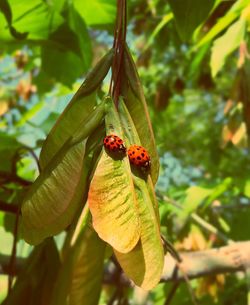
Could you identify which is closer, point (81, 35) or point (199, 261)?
point (199, 261)

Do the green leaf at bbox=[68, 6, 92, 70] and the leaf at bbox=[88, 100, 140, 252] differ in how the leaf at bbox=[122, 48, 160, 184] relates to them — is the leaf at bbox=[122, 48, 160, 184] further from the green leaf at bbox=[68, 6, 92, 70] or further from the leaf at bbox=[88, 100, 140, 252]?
the green leaf at bbox=[68, 6, 92, 70]

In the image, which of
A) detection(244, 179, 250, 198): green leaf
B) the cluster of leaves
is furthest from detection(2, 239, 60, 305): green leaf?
detection(244, 179, 250, 198): green leaf

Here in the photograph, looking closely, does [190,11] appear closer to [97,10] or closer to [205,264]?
[205,264]

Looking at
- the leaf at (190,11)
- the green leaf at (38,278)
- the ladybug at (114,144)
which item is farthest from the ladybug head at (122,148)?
the leaf at (190,11)

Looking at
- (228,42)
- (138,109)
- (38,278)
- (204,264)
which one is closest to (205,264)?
(204,264)

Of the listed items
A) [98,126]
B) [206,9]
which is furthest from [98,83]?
[206,9]

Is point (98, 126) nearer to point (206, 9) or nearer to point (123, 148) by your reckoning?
point (123, 148)
